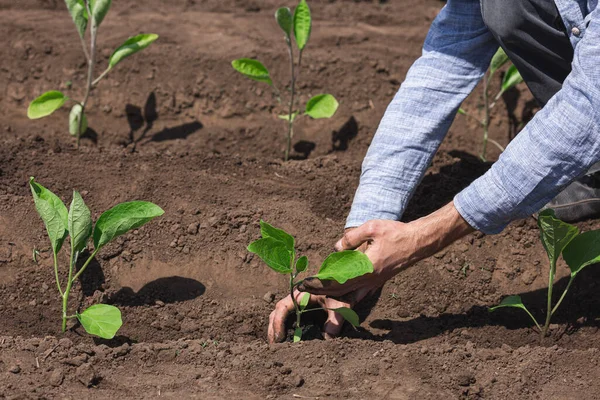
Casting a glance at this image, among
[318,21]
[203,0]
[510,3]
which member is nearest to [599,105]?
[510,3]

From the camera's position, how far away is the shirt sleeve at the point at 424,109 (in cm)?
287

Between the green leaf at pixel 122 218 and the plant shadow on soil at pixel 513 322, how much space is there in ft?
2.60

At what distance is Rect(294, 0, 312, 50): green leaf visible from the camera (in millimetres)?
3596

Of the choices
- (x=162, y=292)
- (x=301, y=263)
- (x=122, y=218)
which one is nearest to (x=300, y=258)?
(x=301, y=263)

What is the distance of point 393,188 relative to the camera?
2.87 metres

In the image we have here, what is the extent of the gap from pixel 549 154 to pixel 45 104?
2.27m

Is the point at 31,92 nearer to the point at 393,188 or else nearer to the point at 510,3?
the point at 393,188

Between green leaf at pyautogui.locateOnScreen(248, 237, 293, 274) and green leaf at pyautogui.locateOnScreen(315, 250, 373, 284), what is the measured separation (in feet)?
0.40

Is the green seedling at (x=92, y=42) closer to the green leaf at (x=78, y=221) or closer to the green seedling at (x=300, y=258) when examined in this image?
the green leaf at (x=78, y=221)

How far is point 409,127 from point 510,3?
550 mm

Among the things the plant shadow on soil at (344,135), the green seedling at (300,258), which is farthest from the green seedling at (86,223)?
the plant shadow on soil at (344,135)

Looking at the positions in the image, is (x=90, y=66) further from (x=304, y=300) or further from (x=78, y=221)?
(x=304, y=300)

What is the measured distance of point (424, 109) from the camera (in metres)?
2.96

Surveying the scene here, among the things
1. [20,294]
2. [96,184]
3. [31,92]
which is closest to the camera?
[20,294]
